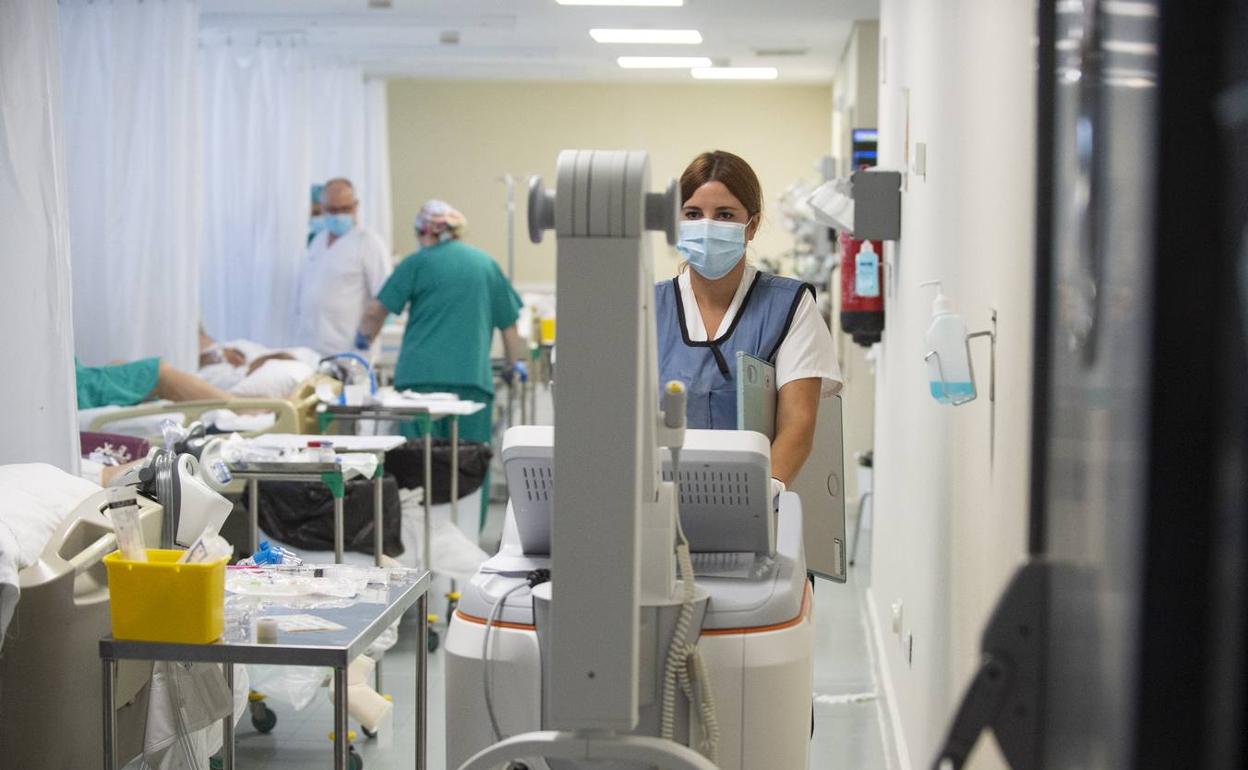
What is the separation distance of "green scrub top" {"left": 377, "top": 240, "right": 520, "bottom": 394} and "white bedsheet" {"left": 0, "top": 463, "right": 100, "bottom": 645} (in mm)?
3392

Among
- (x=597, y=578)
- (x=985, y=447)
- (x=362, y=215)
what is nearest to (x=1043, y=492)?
(x=597, y=578)

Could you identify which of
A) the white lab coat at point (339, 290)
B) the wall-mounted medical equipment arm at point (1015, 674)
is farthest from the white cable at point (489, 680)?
the white lab coat at point (339, 290)

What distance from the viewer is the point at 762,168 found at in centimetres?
1059

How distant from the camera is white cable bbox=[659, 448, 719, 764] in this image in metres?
1.72

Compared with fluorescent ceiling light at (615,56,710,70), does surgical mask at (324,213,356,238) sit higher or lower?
lower

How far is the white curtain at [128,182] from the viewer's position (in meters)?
5.59

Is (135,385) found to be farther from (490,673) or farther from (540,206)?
(540,206)

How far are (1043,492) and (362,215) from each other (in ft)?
26.5

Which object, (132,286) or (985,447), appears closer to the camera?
(985,447)

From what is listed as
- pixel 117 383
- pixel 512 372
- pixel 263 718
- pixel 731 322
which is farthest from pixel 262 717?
pixel 512 372

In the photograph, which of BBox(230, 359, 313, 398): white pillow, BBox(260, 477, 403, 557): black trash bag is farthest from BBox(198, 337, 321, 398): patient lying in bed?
BBox(260, 477, 403, 557): black trash bag

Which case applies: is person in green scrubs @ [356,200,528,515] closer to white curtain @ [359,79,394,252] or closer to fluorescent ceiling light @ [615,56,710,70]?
white curtain @ [359,79,394,252]

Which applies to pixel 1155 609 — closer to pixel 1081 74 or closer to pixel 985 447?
pixel 1081 74

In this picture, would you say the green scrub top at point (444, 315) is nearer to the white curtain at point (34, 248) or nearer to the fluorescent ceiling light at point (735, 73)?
the white curtain at point (34, 248)
